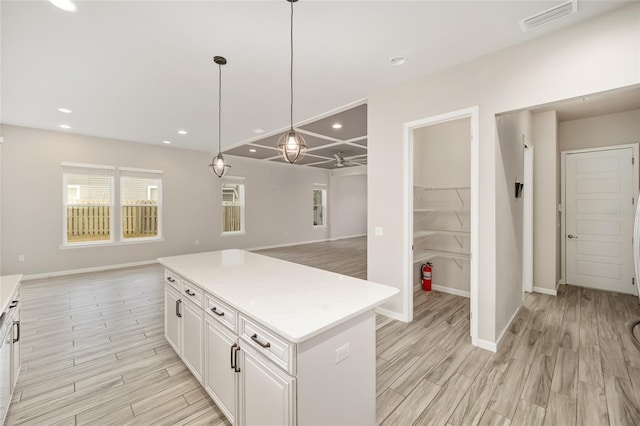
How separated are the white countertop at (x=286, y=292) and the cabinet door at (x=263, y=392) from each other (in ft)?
0.77

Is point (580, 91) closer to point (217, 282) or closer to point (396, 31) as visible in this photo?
point (396, 31)

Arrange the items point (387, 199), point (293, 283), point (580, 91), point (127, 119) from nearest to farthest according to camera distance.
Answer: point (293, 283) → point (580, 91) → point (387, 199) → point (127, 119)

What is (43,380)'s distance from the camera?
2.20m

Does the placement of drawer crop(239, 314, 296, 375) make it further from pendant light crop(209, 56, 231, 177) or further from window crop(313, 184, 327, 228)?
window crop(313, 184, 327, 228)

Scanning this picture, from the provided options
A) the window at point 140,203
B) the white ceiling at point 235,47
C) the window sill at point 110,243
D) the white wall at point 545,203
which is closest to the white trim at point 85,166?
the window at point 140,203

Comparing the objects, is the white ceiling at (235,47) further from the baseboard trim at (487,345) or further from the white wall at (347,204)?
the white wall at (347,204)

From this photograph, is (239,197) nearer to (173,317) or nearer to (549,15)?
(173,317)

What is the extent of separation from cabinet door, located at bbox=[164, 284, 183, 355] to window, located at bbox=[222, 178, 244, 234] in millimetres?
5603

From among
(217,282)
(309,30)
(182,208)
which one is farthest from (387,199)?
(182,208)

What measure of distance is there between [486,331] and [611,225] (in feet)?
11.4

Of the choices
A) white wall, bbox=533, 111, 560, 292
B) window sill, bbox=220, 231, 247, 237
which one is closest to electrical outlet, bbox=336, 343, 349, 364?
white wall, bbox=533, 111, 560, 292

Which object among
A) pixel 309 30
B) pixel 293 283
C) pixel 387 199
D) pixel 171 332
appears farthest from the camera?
pixel 387 199

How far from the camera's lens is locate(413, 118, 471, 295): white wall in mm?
4059

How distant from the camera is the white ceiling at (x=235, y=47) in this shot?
2.04m
